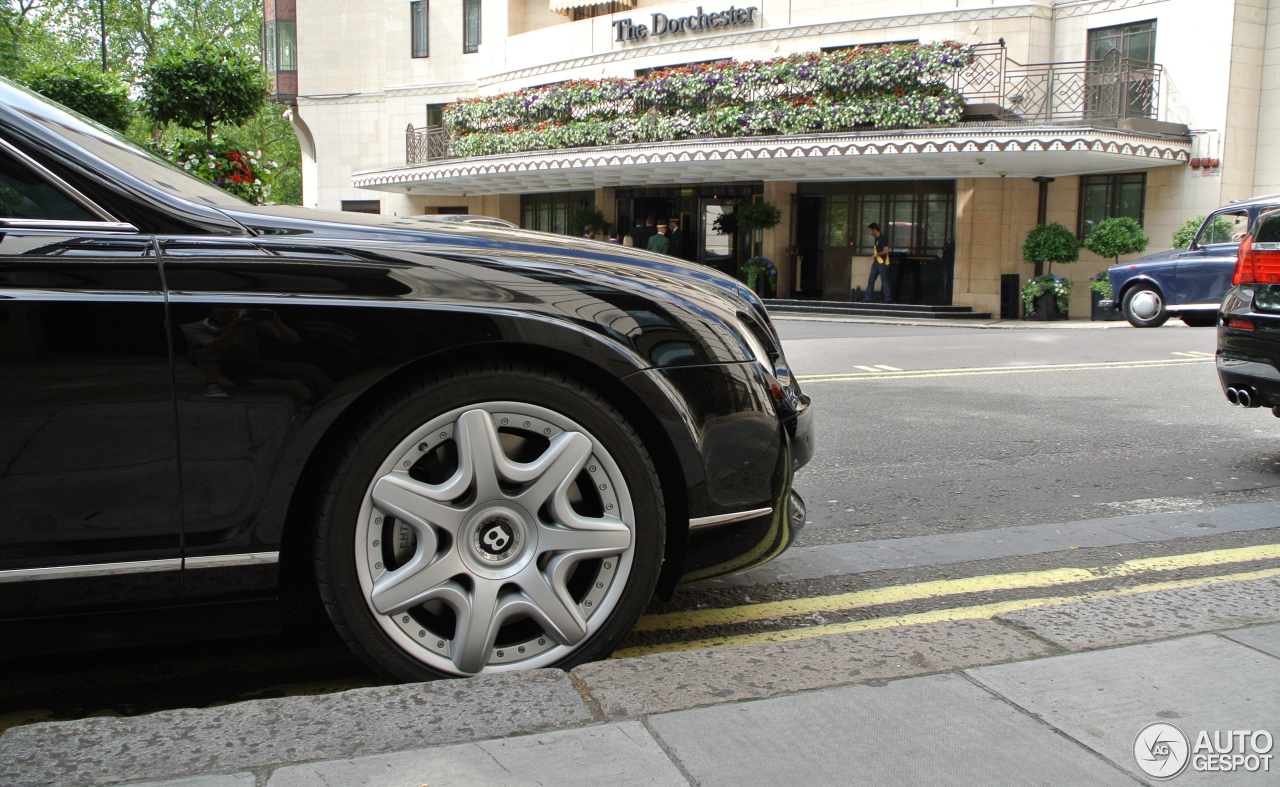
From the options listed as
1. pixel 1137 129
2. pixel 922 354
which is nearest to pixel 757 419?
pixel 922 354

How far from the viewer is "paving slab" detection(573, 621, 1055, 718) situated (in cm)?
247

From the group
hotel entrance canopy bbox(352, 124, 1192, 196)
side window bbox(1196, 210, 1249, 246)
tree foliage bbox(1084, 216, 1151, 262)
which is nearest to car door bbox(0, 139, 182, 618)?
side window bbox(1196, 210, 1249, 246)

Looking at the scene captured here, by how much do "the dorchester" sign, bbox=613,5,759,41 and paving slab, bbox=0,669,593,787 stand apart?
88.4 feet

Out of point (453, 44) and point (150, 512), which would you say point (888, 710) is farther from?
point (453, 44)

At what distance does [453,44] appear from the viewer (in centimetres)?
3706

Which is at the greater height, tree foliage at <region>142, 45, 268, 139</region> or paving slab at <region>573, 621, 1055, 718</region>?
tree foliage at <region>142, 45, 268, 139</region>

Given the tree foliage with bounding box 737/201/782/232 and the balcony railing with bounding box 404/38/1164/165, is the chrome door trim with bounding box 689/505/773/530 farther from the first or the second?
the tree foliage with bounding box 737/201/782/232

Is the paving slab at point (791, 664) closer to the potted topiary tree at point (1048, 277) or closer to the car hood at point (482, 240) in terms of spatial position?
the car hood at point (482, 240)

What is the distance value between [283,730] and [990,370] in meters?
9.49

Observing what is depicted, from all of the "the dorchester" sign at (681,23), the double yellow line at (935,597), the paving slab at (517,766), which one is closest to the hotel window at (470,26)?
the "the dorchester" sign at (681,23)

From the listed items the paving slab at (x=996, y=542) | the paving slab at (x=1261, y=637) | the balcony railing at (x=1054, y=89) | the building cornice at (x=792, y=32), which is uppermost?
the building cornice at (x=792, y=32)

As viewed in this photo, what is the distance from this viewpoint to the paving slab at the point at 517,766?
206 centimetres

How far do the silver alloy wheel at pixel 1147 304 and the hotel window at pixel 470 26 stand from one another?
991 inches

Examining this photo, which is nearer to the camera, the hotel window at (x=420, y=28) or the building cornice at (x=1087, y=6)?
the building cornice at (x=1087, y=6)
